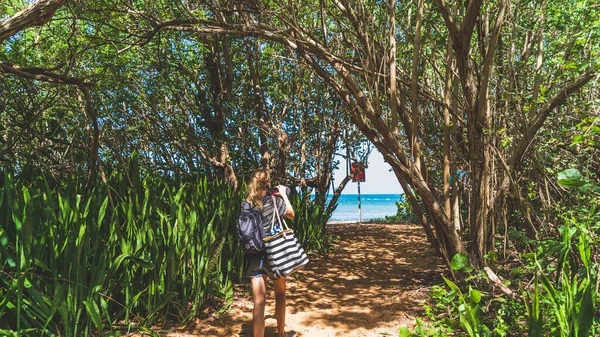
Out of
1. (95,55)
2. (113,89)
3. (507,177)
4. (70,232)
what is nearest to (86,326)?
(70,232)

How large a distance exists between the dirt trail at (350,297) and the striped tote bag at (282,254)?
73cm

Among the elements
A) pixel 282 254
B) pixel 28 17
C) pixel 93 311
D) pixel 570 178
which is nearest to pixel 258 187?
pixel 282 254

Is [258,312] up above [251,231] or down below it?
below

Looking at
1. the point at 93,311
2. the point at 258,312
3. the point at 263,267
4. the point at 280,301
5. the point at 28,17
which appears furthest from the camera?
the point at 280,301

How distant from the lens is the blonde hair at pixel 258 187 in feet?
10.6

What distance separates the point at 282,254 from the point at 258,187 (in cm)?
56

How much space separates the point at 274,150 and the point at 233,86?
1.39m

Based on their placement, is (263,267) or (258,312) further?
(263,267)

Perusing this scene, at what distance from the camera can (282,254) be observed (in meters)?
3.08

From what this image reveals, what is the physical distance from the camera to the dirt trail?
356 centimetres

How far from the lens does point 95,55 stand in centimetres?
694

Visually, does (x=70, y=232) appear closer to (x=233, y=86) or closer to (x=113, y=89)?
(x=113, y=89)

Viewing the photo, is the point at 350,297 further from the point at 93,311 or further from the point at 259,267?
the point at 93,311

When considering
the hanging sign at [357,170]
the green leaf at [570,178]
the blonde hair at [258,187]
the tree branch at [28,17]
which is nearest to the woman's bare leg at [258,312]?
the blonde hair at [258,187]
